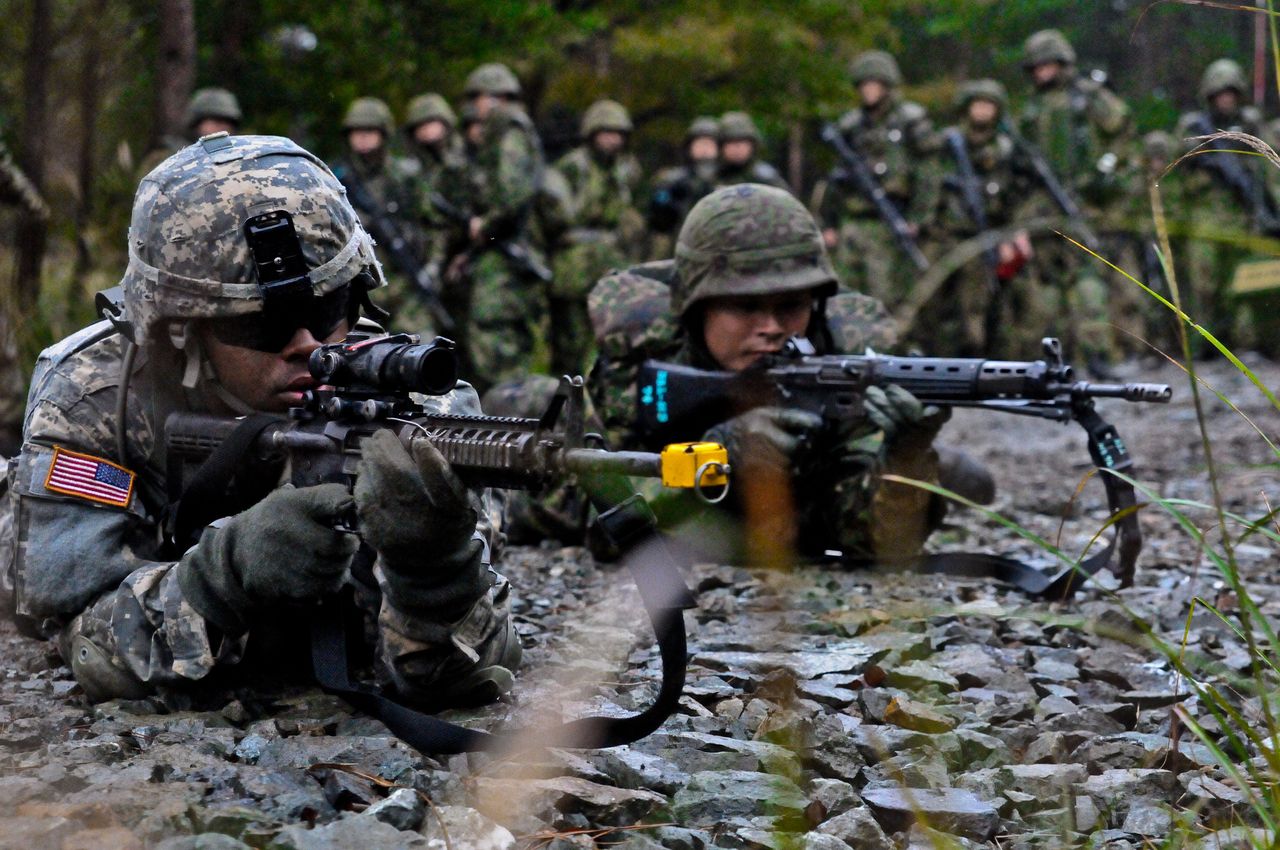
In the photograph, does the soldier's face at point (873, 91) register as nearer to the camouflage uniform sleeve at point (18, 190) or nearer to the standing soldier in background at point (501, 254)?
the standing soldier in background at point (501, 254)

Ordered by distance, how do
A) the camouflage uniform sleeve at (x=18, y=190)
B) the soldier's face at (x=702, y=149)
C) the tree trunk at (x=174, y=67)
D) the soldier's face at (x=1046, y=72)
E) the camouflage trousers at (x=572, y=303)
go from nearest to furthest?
the camouflage uniform sleeve at (x=18, y=190)
the tree trunk at (x=174, y=67)
the camouflage trousers at (x=572, y=303)
the soldier's face at (x=702, y=149)
the soldier's face at (x=1046, y=72)

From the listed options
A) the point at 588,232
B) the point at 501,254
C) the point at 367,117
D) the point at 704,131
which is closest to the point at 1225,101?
the point at 704,131

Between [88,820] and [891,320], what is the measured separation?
150 inches

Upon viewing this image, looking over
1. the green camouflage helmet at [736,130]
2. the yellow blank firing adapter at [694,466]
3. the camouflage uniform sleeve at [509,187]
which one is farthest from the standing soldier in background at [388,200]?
the yellow blank firing adapter at [694,466]

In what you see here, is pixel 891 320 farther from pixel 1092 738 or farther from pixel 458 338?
pixel 458 338

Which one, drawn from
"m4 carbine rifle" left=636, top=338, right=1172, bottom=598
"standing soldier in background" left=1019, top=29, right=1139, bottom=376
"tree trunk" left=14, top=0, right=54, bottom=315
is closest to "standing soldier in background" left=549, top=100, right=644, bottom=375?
"standing soldier in background" left=1019, top=29, right=1139, bottom=376

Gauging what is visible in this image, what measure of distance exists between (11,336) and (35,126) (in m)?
1.36

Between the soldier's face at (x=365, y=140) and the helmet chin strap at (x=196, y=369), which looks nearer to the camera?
the helmet chin strap at (x=196, y=369)

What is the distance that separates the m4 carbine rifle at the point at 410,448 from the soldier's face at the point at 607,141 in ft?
35.2

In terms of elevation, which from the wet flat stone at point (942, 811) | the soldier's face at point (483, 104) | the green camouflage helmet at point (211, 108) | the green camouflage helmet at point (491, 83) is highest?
the green camouflage helmet at point (491, 83)

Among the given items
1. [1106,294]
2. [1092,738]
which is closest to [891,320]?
[1092,738]

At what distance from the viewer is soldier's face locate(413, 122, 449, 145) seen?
11.7 m

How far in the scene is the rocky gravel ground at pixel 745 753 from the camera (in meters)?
2.44

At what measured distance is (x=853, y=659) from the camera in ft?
12.2
